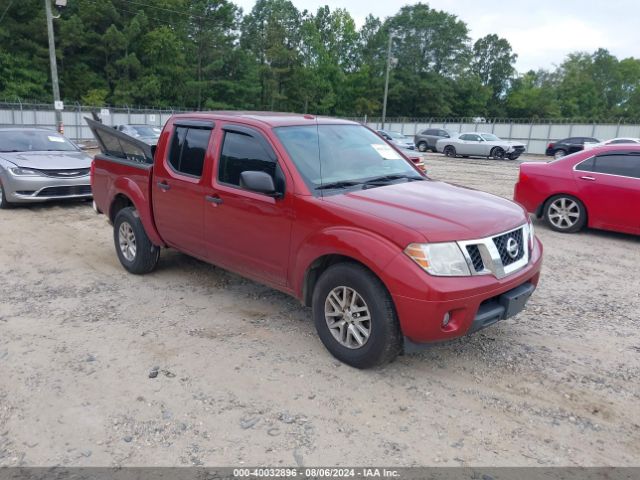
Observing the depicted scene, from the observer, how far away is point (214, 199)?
15.3 feet

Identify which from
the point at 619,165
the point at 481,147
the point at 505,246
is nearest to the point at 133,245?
the point at 505,246

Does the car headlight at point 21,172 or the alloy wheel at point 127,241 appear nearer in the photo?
the alloy wheel at point 127,241

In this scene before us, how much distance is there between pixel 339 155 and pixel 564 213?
5.66 meters

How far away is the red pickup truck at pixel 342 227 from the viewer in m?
3.44

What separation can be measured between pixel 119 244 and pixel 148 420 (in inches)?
134

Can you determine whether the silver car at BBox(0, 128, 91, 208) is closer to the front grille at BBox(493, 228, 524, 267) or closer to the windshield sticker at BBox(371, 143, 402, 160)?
the windshield sticker at BBox(371, 143, 402, 160)

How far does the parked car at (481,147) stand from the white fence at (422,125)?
32.4 ft

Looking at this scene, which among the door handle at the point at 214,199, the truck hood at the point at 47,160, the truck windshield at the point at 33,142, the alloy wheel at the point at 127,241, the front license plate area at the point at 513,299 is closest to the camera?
the front license plate area at the point at 513,299

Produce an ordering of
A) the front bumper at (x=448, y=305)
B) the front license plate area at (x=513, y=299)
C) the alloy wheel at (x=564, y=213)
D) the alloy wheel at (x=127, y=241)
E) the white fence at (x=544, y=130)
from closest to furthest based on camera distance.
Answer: the front bumper at (x=448, y=305) < the front license plate area at (x=513, y=299) < the alloy wheel at (x=127, y=241) < the alloy wheel at (x=564, y=213) < the white fence at (x=544, y=130)

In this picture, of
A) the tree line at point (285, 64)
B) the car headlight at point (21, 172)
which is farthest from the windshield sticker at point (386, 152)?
the tree line at point (285, 64)

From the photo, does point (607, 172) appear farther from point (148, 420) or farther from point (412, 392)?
point (148, 420)

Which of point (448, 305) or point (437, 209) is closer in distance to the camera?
point (448, 305)

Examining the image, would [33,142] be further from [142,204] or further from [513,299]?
[513,299]

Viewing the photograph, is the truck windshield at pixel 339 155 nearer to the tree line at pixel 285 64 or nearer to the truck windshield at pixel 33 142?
the truck windshield at pixel 33 142
